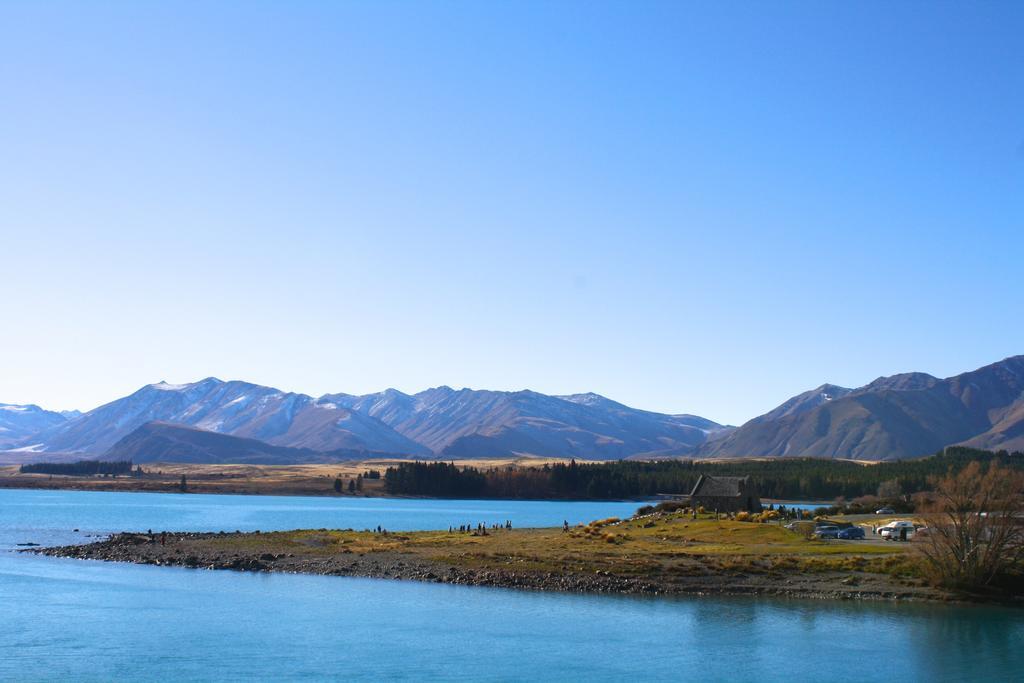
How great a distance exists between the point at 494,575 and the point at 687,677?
96.8 ft

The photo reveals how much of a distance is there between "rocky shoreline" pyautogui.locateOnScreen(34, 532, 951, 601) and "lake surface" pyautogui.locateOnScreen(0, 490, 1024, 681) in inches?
84.0

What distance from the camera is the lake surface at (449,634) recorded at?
48.2 m

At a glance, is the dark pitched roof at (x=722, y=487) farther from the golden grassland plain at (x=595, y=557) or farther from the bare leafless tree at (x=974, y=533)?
the bare leafless tree at (x=974, y=533)

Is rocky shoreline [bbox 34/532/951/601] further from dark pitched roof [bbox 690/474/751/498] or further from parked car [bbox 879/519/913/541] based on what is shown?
dark pitched roof [bbox 690/474/751/498]

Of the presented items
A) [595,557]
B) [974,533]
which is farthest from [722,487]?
[974,533]

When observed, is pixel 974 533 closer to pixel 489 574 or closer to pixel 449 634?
pixel 489 574

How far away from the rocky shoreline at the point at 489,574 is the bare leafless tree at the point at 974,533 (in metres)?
2.35

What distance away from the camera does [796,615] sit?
62625mm

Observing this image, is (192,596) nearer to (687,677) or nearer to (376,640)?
(376,640)

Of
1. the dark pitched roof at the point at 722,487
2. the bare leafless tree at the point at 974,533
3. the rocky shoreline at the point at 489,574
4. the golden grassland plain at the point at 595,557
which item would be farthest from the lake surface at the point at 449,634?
the dark pitched roof at the point at 722,487

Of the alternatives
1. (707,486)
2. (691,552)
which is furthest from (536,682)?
(707,486)

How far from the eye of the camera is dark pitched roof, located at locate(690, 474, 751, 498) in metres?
114

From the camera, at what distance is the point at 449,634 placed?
56125 mm

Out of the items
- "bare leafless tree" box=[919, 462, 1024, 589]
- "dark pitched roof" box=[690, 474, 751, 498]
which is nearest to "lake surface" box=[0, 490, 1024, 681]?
"bare leafless tree" box=[919, 462, 1024, 589]
